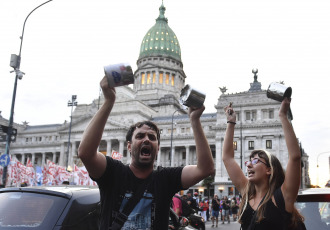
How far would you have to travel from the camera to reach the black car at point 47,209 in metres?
4.07

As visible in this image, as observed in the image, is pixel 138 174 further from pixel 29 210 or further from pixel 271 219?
pixel 29 210

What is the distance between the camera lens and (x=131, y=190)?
324 cm

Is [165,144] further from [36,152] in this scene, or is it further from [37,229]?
[37,229]

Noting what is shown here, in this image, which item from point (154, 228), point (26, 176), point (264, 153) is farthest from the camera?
point (26, 176)

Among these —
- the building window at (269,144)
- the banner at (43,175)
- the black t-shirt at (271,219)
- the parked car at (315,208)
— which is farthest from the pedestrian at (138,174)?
the building window at (269,144)

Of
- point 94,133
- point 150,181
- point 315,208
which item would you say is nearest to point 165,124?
point 315,208

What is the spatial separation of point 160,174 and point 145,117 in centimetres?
7206

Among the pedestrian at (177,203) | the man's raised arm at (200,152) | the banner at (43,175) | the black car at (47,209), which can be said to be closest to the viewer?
the man's raised arm at (200,152)

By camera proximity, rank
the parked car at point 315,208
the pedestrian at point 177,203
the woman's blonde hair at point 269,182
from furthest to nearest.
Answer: the pedestrian at point 177,203
the parked car at point 315,208
the woman's blonde hair at point 269,182

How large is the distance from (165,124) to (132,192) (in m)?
69.9

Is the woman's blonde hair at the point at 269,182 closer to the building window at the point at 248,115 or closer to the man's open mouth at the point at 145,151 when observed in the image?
the man's open mouth at the point at 145,151

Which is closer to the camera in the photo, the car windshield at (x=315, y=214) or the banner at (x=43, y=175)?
the car windshield at (x=315, y=214)

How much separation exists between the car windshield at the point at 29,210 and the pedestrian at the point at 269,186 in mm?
2116

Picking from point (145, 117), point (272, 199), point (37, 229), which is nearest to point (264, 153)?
point (272, 199)
